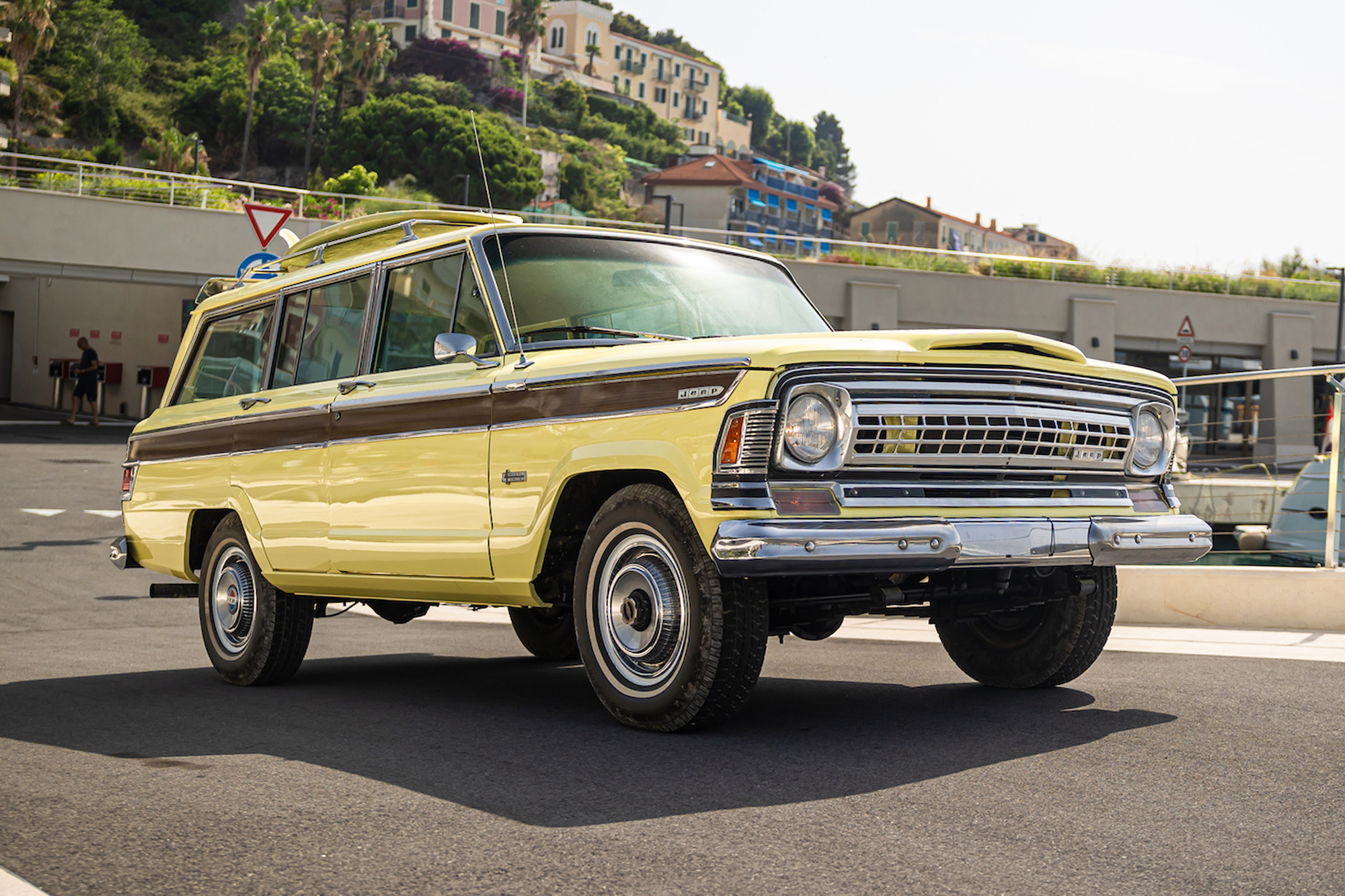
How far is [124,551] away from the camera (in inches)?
320

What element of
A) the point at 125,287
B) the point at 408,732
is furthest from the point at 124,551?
the point at 125,287

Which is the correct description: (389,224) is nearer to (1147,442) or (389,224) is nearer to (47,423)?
(1147,442)

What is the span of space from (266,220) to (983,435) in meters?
10.8

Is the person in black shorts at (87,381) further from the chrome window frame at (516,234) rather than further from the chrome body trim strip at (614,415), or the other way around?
the chrome body trim strip at (614,415)

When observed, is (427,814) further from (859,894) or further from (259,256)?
(259,256)

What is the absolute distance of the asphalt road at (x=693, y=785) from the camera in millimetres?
3291

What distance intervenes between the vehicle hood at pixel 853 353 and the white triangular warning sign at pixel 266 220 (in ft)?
31.0

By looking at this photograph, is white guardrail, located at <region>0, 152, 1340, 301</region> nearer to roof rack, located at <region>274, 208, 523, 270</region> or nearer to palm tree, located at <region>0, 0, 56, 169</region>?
palm tree, located at <region>0, 0, 56, 169</region>

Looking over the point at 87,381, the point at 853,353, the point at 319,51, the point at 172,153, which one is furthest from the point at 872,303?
the point at 319,51

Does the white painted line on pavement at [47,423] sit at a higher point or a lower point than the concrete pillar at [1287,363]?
lower

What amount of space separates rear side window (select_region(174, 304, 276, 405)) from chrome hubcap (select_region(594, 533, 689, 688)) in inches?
126

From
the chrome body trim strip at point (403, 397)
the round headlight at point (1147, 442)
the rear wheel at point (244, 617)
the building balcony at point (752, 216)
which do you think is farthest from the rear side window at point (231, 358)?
the building balcony at point (752, 216)

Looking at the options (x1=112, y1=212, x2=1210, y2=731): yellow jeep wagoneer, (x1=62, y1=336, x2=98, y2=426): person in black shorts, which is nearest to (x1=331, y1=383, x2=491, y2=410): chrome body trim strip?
(x1=112, y1=212, x2=1210, y2=731): yellow jeep wagoneer

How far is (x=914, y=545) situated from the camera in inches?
175
